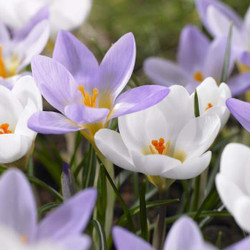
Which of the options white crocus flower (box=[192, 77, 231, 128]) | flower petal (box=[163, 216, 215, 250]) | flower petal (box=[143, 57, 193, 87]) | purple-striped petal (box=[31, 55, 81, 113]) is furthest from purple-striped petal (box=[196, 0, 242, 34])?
flower petal (box=[163, 216, 215, 250])

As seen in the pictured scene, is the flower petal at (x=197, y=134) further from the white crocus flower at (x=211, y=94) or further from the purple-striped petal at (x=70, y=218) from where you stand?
the purple-striped petal at (x=70, y=218)

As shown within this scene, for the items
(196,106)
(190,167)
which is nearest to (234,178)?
(190,167)

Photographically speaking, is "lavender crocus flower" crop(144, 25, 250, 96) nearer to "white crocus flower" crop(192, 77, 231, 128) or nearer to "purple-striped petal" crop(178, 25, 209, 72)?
"purple-striped petal" crop(178, 25, 209, 72)

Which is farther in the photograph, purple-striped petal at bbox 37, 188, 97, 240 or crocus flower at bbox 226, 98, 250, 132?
crocus flower at bbox 226, 98, 250, 132

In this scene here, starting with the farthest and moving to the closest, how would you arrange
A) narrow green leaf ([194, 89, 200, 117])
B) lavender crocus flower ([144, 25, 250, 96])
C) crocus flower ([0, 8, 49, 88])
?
lavender crocus flower ([144, 25, 250, 96]) < crocus flower ([0, 8, 49, 88]) < narrow green leaf ([194, 89, 200, 117])

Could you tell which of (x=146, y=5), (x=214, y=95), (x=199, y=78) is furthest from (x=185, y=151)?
(x=146, y=5)

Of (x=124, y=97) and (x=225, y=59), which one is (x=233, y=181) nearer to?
(x=124, y=97)
